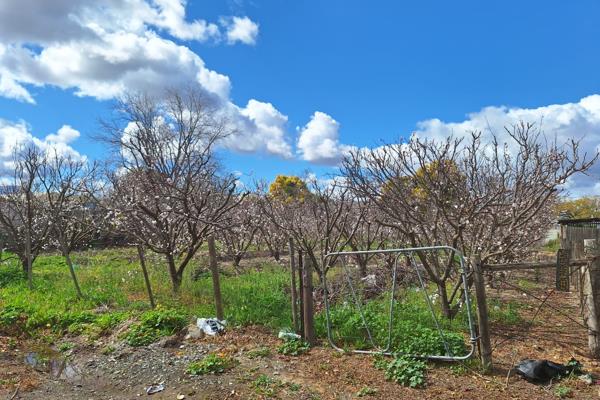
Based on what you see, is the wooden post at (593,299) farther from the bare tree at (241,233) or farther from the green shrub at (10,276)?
the green shrub at (10,276)

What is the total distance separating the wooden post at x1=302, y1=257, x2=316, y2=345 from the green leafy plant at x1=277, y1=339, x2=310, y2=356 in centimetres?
11

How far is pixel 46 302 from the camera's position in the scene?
Answer: 8625mm

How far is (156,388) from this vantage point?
16.0ft

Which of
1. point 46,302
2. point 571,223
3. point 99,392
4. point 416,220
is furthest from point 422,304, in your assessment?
point 571,223

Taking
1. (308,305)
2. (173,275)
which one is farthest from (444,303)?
(173,275)

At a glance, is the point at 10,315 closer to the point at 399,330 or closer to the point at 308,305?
the point at 308,305

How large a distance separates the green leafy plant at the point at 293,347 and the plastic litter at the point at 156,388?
1428 millimetres

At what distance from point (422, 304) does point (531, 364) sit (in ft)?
10.3

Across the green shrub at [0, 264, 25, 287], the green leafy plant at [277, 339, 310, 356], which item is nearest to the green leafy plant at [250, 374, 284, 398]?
the green leafy plant at [277, 339, 310, 356]

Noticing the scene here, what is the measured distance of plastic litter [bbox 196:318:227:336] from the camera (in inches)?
249

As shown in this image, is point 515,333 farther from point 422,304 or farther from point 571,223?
point 571,223

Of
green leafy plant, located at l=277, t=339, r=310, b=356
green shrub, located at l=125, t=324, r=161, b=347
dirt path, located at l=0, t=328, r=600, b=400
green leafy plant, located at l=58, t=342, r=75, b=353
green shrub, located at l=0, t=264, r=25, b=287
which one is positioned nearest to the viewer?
dirt path, located at l=0, t=328, r=600, b=400

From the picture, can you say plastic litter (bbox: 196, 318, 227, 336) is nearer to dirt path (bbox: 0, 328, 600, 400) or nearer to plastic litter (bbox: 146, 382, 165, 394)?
dirt path (bbox: 0, 328, 600, 400)

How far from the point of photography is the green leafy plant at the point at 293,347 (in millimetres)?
5586
